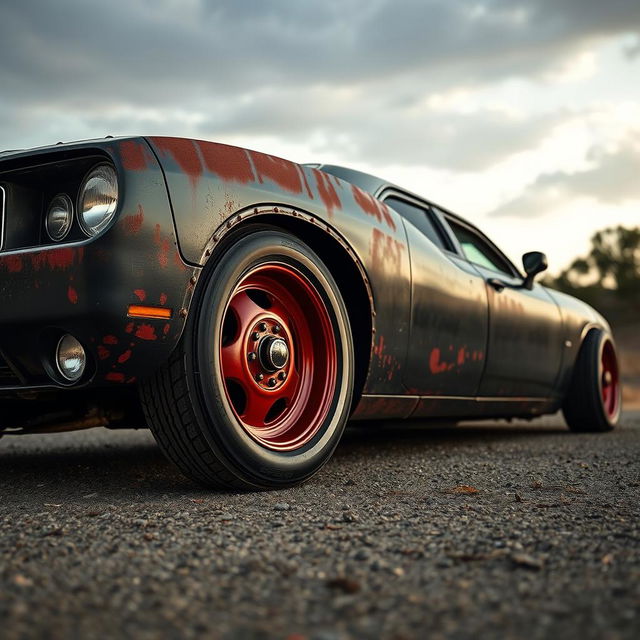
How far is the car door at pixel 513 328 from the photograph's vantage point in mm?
4234

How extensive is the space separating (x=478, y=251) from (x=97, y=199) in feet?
9.83

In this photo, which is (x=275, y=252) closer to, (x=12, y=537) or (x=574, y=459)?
(x=12, y=537)

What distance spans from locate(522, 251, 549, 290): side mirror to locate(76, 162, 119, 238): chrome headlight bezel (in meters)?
3.26

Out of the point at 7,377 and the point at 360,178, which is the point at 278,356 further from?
the point at 360,178

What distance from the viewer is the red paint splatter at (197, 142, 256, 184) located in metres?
2.47

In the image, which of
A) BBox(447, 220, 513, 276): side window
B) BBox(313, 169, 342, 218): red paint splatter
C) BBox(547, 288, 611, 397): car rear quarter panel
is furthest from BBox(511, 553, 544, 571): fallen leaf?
BBox(547, 288, 611, 397): car rear quarter panel

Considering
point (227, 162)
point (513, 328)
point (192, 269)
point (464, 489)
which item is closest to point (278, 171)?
point (227, 162)

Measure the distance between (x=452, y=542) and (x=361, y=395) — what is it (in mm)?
1283

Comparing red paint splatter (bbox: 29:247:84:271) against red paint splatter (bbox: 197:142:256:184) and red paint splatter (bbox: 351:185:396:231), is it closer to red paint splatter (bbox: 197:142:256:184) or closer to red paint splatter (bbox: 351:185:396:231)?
red paint splatter (bbox: 197:142:256:184)

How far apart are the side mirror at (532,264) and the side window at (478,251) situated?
0.46ft

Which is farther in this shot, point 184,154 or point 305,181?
point 305,181

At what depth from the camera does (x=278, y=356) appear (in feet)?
8.63

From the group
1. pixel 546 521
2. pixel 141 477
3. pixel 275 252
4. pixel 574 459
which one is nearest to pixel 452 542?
pixel 546 521

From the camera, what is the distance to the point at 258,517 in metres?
2.12
